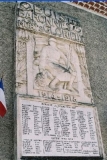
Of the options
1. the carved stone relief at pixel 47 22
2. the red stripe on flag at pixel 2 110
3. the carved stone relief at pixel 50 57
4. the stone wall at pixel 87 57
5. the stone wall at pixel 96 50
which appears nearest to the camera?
the red stripe on flag at pixel 2 110

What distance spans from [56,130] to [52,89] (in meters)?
0.61

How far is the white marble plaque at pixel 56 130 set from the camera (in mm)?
3074

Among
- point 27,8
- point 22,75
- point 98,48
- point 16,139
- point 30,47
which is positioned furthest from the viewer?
point 98,48

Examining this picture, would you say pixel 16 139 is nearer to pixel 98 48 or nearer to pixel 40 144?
pixel 40 144

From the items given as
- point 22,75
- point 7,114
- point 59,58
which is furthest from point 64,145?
point 59,58

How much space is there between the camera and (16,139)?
3.00 m

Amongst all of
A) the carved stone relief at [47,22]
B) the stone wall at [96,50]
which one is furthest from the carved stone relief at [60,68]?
the stone wall at [96,50]

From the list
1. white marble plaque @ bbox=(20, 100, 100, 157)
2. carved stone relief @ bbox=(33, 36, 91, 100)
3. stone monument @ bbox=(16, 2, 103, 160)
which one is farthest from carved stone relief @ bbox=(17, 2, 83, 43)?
white marble plaque @ bbox=(20, 100, 100, 157)

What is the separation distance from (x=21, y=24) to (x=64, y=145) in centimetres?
188

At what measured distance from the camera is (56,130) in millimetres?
3303

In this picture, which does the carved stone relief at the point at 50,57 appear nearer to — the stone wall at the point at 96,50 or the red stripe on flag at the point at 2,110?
the stone wall at the point at 96,50

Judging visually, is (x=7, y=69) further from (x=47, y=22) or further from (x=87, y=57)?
(x=87, y=57)

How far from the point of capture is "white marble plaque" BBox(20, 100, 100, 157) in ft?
10.1

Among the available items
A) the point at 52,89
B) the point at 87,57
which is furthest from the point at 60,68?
A: the point at 87,57
